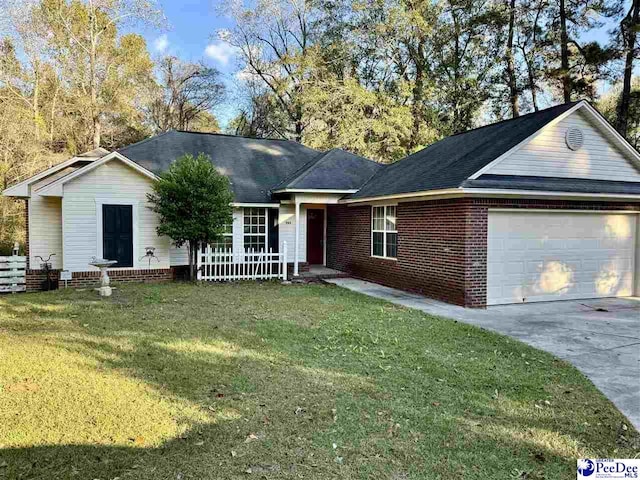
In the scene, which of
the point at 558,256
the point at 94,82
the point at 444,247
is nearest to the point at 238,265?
the point at 444,247

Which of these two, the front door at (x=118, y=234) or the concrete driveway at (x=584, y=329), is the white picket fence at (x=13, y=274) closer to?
the front door at (x=118, y=234)

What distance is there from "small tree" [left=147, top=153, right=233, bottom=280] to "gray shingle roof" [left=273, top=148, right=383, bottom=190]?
2.54 metres

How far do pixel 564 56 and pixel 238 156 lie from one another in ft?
55.3

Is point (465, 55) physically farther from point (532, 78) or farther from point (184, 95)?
point (184, 95)

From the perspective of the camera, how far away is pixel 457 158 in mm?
11516

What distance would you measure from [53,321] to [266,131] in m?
24.3

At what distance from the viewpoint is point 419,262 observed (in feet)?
37.6

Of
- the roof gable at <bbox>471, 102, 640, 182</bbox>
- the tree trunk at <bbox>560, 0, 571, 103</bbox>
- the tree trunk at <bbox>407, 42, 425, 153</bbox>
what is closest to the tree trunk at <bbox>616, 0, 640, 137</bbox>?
the tree trunk at <bbox>560, 0, 571, 103</bbox>

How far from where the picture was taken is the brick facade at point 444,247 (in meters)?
9.70

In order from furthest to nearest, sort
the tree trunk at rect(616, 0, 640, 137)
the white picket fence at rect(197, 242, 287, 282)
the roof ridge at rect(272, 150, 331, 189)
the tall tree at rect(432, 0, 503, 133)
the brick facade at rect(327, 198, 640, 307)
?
the tall tree at rect(432, 0, 503, 133)
the tree trunk at rect(616, 0, 640, 137)
the roof ridge at rect(272, 150, 331, 189)
the white picket fence at rect(197, 242, 287, 282)
the brick facade at rect(327, 198, 640, 307)

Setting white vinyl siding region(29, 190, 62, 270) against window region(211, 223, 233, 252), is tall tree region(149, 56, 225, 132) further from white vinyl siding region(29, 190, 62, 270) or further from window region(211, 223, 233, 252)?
window region(211, 223, 233, 252)

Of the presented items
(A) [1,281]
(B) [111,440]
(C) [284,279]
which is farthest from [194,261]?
(B) [111,440]

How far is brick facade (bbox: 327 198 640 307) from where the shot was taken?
31.8 ft

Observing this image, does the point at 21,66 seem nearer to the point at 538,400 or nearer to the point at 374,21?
the point at 374,21
